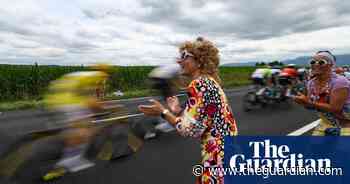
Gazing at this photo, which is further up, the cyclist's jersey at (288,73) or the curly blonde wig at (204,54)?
the curly blonde wig at (204,54)

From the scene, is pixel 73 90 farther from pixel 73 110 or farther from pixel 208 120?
pixel 208 120

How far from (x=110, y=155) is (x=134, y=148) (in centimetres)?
65

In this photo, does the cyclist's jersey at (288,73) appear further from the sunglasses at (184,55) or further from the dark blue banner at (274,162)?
the sunglasses at (184,55)

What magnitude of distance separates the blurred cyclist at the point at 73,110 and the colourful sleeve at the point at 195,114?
2833 millimetres

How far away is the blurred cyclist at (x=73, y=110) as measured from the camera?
15.8ft

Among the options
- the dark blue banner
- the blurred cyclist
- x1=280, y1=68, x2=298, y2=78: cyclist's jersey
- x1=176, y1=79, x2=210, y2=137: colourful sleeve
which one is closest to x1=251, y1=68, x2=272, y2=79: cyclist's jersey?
x1=280, y1=68, x2=298, y2=78: cyclist's jersey

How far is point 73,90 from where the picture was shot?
487 cm

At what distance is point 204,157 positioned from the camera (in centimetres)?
260

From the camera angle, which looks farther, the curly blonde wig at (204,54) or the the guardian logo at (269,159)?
→ the curly blonde wig at (204,54)

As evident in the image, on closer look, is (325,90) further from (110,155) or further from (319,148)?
(110,155)

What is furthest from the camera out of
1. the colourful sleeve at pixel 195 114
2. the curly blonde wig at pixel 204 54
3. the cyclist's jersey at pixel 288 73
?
the cyclist's jersey at pixel 288 73

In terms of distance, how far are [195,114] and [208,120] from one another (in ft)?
0.38

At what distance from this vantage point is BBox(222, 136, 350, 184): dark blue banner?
2.44 metres

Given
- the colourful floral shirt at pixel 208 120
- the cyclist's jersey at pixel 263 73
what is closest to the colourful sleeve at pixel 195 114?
the colourful floral shirt at pixel 208 120
